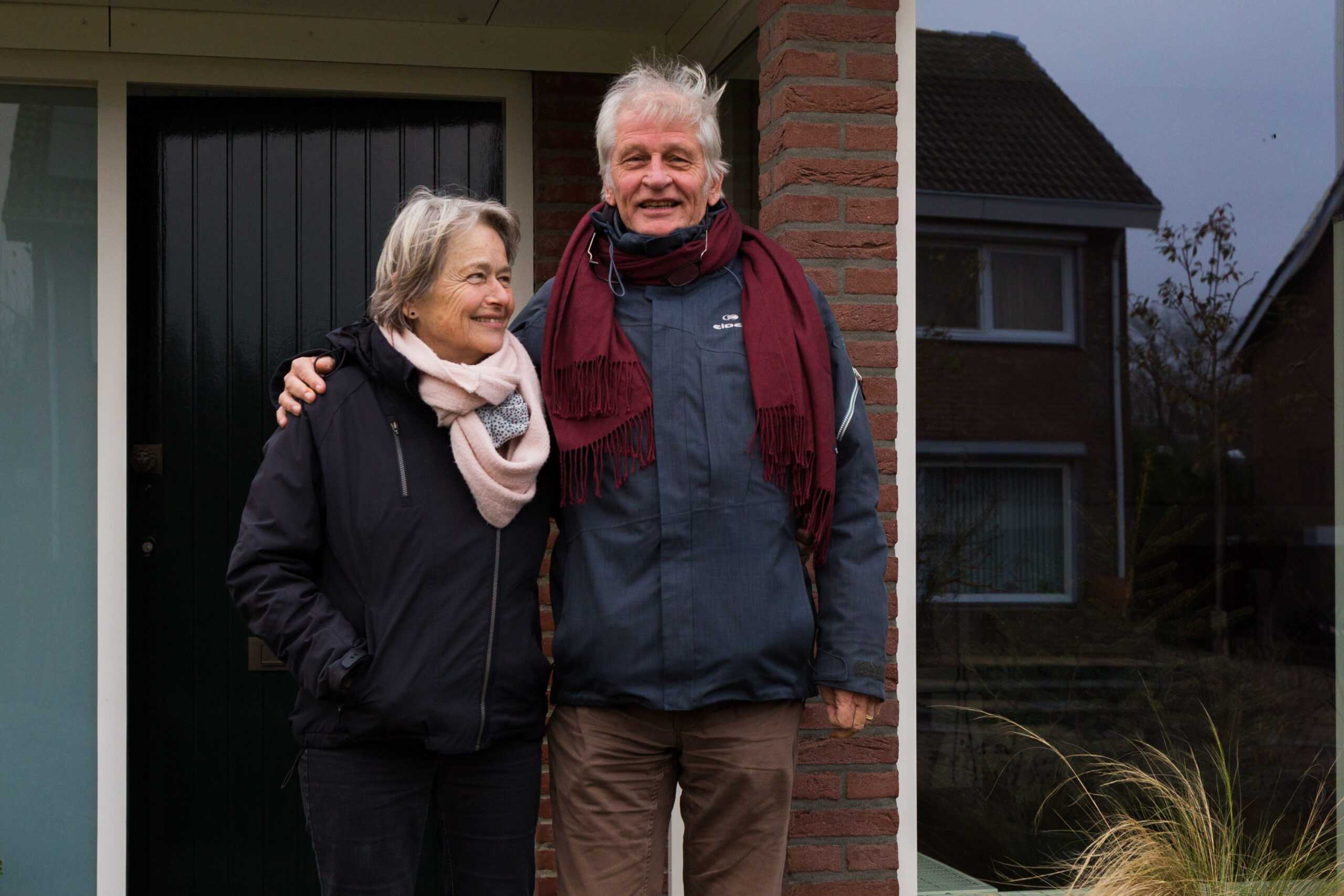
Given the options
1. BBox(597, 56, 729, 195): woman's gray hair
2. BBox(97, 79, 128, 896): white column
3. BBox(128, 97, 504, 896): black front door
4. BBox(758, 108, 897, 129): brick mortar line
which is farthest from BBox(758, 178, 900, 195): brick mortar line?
BBox(97, 79, 128, 896): white column

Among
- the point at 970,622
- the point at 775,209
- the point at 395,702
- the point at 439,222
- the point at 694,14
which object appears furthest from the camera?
the point at 694,14

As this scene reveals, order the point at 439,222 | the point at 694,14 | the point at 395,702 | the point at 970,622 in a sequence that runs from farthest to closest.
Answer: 1. the point at 694,14
2. the point at 970,622
3. the point at 439,222
4. the point at 395,702

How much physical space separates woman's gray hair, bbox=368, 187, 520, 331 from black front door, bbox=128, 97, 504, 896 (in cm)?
195

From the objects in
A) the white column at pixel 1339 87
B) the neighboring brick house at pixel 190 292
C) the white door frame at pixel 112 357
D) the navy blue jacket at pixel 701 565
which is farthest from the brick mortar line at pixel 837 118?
the white door frame at pixel 112 357

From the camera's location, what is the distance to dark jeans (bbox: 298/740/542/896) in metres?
2.10

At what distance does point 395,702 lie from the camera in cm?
206

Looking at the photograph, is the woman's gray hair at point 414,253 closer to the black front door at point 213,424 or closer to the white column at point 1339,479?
the black front door at point 213,424

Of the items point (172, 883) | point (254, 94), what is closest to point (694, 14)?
point (254, 94)

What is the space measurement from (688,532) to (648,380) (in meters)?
0.29

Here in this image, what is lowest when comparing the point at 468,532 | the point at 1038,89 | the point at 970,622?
the point at 970,622

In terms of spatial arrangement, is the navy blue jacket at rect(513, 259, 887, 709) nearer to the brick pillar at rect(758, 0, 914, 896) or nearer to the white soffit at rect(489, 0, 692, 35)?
the brick pillar at rect(758, 0, 914, 896)

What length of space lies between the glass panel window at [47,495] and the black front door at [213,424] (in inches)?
5.8

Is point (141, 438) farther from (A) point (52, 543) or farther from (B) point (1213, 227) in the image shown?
(B) point (1213, 227)

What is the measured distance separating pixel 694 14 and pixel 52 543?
2592mm
